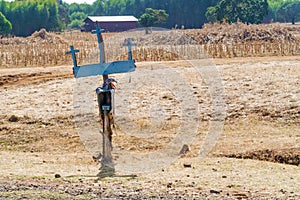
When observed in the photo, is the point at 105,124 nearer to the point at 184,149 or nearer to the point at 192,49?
the point at 184,149

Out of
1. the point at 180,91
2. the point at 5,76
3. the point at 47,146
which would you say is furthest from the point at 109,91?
the point at 5,76

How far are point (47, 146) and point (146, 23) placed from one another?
45724 mm

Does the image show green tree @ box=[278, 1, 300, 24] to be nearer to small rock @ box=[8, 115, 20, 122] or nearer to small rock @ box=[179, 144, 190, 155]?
small rock @ box=[8, 115, 20, 122]

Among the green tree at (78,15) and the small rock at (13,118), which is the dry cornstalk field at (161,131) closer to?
the small rock at (13,118)

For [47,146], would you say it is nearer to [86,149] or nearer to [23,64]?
[86,149]

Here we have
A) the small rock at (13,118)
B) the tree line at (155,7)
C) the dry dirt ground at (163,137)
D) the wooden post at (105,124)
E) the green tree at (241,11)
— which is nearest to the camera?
the dry dirt ground at (163,137)

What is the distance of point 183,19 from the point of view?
81.0 m

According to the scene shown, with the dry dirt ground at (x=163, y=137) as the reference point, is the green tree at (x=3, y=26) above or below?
above

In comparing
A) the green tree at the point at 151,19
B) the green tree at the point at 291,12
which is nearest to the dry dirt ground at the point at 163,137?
the green tree at the point at 151,19

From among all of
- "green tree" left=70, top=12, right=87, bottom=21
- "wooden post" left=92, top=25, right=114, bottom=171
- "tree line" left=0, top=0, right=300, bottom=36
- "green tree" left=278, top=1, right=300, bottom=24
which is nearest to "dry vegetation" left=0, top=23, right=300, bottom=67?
"wooden post" left=92, top=25, right=114, bottom=171

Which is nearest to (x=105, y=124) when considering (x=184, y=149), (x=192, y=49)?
(x=184, y=149)

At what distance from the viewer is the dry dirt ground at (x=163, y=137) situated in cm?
877

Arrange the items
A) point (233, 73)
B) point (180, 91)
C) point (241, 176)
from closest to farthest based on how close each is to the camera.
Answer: point (241, 176), point (180, 91), point (233, 73)

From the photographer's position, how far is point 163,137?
13.7 meters
